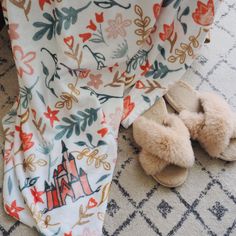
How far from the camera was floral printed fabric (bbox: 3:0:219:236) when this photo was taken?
2.90 ft

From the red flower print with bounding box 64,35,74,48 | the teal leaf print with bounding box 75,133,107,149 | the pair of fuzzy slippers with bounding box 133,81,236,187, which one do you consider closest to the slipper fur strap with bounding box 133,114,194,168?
the pair of fuzzy slippers with bounding box 133,81,236,187

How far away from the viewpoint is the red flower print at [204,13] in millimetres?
977

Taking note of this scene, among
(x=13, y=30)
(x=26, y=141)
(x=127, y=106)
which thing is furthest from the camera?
(x=127, y=106)

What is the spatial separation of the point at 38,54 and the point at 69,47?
88 mm

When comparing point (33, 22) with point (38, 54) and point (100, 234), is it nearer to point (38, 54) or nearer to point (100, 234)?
point (38, 54)

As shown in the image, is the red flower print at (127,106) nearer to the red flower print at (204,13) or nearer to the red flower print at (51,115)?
the red flower print at (51,115)

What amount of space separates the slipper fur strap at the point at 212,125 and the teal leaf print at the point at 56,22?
0.47 metres

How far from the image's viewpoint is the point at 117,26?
93cm

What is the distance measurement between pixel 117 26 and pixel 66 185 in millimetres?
464

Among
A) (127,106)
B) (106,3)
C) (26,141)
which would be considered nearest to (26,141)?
(26,141)

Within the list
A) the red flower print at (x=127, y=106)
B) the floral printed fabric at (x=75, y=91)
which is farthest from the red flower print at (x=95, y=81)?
the red flower print at (x=127, y=106)

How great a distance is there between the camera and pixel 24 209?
0.92 m

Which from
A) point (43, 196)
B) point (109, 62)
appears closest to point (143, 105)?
point (109, 62)

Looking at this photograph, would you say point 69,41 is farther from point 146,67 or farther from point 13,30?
point 146,67
